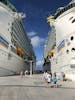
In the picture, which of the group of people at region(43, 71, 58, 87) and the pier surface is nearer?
the pier surface

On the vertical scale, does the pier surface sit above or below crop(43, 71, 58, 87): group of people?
below

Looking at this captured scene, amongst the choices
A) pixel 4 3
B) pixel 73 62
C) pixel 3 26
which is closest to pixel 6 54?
pixel 3 26

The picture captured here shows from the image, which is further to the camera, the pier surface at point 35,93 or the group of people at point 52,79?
the group of people at point 52,79

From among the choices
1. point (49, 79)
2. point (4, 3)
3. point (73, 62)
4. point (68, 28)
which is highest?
point (4, 3)

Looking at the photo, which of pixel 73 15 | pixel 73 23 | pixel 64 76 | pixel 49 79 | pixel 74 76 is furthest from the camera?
pixel 73 15

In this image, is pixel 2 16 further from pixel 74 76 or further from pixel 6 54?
pixel 74 76

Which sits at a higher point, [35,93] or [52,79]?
[52,79]

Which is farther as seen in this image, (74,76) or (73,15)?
(73,15)

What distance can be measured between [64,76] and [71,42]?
4588 millimetres

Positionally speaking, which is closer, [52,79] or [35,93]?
[35,93]

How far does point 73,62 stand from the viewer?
24.0m

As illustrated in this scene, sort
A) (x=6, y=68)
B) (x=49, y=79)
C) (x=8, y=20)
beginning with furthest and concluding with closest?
(x=8, y=20), (x=6, y=68), (x=49, y=79)

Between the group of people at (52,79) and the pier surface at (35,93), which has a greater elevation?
the group of people at (52,79)

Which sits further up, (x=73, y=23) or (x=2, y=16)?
(x=2, y=16)
